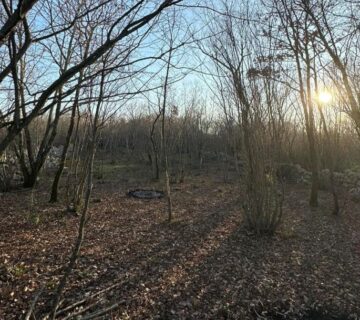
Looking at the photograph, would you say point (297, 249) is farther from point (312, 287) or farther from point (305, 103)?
point (305, 103)

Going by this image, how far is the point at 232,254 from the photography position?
17.8ft

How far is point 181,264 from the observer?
4.86 metres

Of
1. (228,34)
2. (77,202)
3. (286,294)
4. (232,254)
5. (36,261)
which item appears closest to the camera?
(286,294)

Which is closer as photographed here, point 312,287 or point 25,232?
point 312,287

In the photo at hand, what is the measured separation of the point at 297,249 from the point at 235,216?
217 cm

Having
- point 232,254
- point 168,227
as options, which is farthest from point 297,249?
point 168,227

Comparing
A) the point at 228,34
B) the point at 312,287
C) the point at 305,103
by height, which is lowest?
the point at 312,287

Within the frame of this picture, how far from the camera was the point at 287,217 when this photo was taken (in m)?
8.06

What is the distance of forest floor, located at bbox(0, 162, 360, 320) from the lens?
376 cm

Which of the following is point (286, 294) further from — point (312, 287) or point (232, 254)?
point (232, 254)

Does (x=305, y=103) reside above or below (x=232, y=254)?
above

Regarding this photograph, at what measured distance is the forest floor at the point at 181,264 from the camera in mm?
3764

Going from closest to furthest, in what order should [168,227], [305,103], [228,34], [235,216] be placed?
1. [228,34]
2. [168,227]
3. [235,216]
4. [305,103]

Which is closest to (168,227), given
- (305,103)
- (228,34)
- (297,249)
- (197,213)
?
(197,213)
